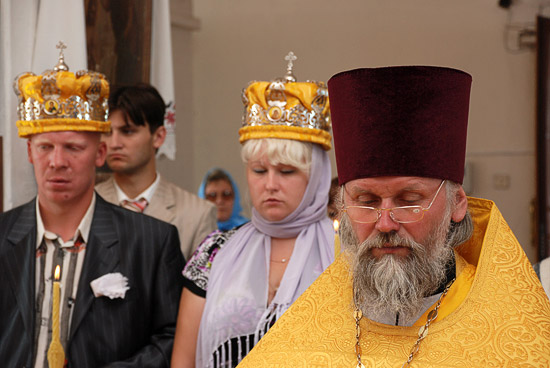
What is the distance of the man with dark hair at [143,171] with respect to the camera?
12.2 ft

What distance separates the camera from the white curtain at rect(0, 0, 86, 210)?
3.26 metres

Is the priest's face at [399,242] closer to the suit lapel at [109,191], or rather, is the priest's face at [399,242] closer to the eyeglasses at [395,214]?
the eyeglasses at [395,214]

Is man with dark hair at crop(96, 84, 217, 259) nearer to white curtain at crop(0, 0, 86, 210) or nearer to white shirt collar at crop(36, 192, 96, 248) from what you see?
white curtain at crop(0, 0, 86, 210)

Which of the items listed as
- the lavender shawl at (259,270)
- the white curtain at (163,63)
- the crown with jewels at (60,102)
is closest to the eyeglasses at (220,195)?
the white curtain at (163,63)

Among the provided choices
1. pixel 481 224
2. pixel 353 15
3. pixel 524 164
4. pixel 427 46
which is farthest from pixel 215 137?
pixel 481 224

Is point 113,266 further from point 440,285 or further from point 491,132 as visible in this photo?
point 491,132

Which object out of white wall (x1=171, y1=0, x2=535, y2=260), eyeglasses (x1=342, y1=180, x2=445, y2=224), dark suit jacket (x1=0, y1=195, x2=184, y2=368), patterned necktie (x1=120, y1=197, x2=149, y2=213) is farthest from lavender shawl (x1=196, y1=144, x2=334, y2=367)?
white wall (x1=171, y1=0, x2=535, y2=260)

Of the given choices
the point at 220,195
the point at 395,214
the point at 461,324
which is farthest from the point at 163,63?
the point at 461,324

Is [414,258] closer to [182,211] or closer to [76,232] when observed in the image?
[76,232]

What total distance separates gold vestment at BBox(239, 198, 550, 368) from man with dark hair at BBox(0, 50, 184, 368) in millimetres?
901

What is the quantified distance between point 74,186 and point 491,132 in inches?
198

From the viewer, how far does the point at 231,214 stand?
19.6 feet

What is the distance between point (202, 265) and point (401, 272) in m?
1.13

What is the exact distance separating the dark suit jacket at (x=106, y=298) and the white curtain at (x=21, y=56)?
34 cm
